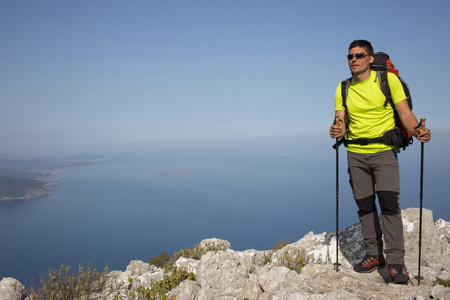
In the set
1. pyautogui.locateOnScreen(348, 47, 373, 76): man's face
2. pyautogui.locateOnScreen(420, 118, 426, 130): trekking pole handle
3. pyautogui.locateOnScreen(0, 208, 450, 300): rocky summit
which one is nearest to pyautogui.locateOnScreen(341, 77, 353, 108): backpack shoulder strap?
pyautogui.locateOnScreen(348, 47, 373, 76): man's face

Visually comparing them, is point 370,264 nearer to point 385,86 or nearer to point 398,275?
point 398,275

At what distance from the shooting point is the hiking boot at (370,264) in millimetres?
4316

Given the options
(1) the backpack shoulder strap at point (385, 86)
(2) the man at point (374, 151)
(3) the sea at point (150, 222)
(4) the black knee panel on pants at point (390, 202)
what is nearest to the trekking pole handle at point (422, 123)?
(2) the man at point (374, 151)

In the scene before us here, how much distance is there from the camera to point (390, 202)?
13.1 ft

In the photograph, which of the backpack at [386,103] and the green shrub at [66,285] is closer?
the backpack at [386,103]

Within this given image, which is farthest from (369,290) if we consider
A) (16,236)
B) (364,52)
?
(16,236)

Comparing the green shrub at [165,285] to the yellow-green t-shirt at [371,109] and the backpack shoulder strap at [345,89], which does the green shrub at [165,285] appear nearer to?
the yellow-green t-shirt at [371,109]

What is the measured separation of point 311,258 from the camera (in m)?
5.63

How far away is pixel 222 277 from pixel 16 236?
166 m

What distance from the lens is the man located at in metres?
3.85

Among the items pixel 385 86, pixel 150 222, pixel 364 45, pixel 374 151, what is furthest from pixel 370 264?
pixel 150 222

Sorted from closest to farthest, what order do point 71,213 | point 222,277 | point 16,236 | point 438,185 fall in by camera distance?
point 222,277
point 16,236
point 71,213
point 438,185

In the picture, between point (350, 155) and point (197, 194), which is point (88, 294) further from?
point (197, 194)

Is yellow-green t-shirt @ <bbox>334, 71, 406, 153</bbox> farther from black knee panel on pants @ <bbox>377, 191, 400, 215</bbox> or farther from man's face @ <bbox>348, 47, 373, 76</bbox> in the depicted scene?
black knee panel on pants @ <bbox>377, 191, 400, 215</bbox>
